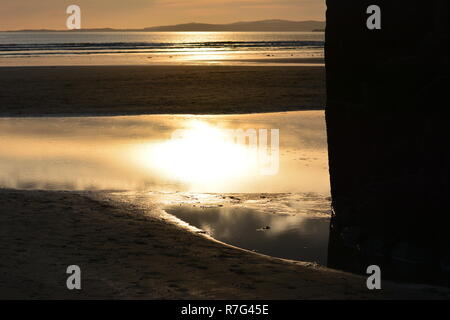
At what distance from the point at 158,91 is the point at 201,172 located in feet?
52.3

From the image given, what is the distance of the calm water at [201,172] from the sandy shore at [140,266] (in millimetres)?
674

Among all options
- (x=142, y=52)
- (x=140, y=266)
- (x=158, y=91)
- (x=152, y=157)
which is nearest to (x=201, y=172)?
(x=152, y=157)

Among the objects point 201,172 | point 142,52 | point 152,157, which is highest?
point 142,52

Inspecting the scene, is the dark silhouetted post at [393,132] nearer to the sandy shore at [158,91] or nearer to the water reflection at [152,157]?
the water reflection at [152,157]

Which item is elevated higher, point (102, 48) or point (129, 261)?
point (102, 48)

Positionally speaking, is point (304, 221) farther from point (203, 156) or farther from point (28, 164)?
point (28, 164)

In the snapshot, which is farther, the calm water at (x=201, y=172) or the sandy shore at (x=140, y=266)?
the calm water at (x=201, y=172)

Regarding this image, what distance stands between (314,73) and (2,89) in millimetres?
14575

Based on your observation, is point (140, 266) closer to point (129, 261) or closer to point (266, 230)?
point (129, 261)

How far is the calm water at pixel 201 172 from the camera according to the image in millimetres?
8500

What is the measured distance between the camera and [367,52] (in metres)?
6.33

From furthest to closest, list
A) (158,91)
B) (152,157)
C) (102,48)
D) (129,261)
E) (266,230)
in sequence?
(102,48)
(158,91)
(152,157)
(266,230)
(129,261)

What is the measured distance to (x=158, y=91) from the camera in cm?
2727

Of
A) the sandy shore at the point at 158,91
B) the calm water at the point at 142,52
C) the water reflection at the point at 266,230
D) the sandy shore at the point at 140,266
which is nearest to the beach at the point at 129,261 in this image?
the sandy shore at the point at 140,266
